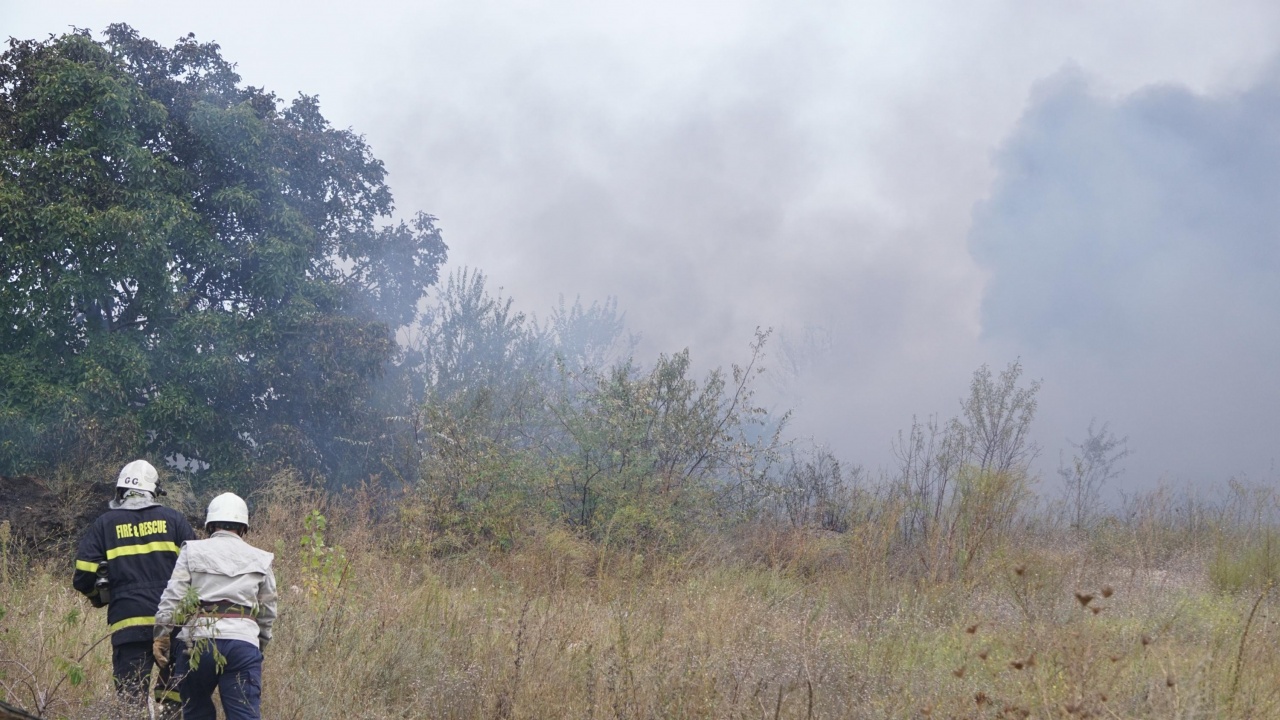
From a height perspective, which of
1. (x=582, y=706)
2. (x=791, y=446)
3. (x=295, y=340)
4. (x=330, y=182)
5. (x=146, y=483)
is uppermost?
(x=330, y=182)

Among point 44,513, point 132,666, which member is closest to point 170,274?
point 44,513

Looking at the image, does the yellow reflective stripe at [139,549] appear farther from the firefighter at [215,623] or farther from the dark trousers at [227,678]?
the dark trousers at [227,678]

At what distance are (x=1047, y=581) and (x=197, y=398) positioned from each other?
1597 centimetres

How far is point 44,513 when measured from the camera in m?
11.6

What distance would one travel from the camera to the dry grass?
18.1 ft

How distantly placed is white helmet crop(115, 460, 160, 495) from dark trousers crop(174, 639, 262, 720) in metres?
1.33

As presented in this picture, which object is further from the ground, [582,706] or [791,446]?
[791,446]

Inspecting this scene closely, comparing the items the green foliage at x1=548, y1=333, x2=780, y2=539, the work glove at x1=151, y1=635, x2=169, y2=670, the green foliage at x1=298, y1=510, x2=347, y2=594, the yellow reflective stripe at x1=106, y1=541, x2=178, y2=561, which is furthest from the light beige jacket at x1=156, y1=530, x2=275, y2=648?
the green foliage at x1=548, y1=333, x2=780, y2=539

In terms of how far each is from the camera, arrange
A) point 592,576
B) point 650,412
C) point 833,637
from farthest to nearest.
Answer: point 650,412
point 592,576
point 833,637

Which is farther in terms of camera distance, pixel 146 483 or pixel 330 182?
pixel 330 182

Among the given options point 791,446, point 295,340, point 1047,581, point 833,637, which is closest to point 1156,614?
point 1047,581

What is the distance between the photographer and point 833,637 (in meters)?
7.30

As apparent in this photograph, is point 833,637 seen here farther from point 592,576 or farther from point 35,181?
point 35,181

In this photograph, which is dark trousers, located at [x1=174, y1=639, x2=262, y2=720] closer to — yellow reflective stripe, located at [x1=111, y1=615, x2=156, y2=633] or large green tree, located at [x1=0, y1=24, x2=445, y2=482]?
yellow reflective stripe, located at [x1=111, y1=615, x2=156, y2=633]
